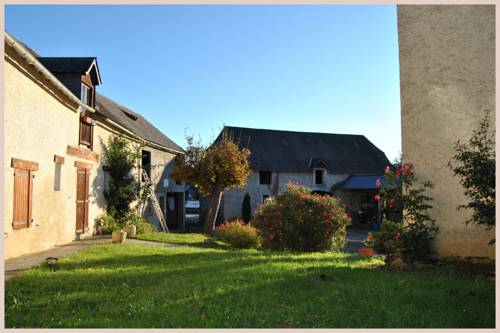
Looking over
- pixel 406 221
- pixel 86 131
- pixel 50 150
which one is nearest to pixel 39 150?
pixel 50 150

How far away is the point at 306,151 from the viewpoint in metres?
36.1

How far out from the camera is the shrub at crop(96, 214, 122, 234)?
49.7ft

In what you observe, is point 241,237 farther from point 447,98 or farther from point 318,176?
point 318,176

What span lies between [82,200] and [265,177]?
20707 mm

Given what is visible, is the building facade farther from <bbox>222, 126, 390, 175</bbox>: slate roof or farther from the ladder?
<bbox>222, 126, 390, 175</bbox>: slate roof

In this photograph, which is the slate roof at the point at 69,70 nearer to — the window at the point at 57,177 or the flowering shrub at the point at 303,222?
the window at the point at 57,177

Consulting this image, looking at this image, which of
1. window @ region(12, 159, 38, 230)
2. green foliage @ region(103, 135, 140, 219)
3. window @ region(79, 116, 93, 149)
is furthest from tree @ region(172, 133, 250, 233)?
window @ region(12, 159, 38, 230)

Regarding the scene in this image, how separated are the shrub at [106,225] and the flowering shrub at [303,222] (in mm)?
6069

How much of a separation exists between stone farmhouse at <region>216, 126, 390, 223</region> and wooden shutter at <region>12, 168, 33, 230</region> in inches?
866

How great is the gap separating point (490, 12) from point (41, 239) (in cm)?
1122

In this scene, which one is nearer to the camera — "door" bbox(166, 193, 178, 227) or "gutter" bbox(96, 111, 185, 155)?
"gutter" bbox(96, 111, 185, 155)

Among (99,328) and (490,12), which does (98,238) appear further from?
(490,12)

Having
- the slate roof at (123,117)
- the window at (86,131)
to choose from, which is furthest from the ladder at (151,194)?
the window at (86,131)

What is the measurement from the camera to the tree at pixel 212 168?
67.6ft
